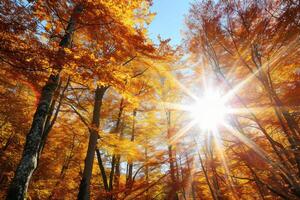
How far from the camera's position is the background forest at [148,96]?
484 cm

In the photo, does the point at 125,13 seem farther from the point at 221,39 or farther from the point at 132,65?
the point at 132,65

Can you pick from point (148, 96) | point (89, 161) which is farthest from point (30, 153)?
point (148, 96)

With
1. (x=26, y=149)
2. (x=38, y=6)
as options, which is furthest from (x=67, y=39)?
(x=26, y=149)

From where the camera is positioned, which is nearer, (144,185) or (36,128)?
(36,128)

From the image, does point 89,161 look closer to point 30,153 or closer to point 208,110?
point 30,153

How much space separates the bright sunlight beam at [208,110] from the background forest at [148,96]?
6 cm

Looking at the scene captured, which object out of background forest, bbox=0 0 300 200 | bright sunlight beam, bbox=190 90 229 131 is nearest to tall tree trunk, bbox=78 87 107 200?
background forest, bbox=0 0 300 200

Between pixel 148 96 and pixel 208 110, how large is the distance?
9.72ft

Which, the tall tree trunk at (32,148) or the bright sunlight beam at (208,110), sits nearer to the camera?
the tall tree trunk at (32,148)

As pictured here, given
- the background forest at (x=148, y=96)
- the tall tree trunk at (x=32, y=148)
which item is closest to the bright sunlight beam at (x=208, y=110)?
the background forest at (x=148, y=96)

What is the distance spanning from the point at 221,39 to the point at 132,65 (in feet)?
16.6

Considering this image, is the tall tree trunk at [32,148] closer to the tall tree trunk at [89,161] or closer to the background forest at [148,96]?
the background forest at [148,96]

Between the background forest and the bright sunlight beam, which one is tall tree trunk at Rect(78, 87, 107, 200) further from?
the bright sunlight beam

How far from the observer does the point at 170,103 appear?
13.4 m
